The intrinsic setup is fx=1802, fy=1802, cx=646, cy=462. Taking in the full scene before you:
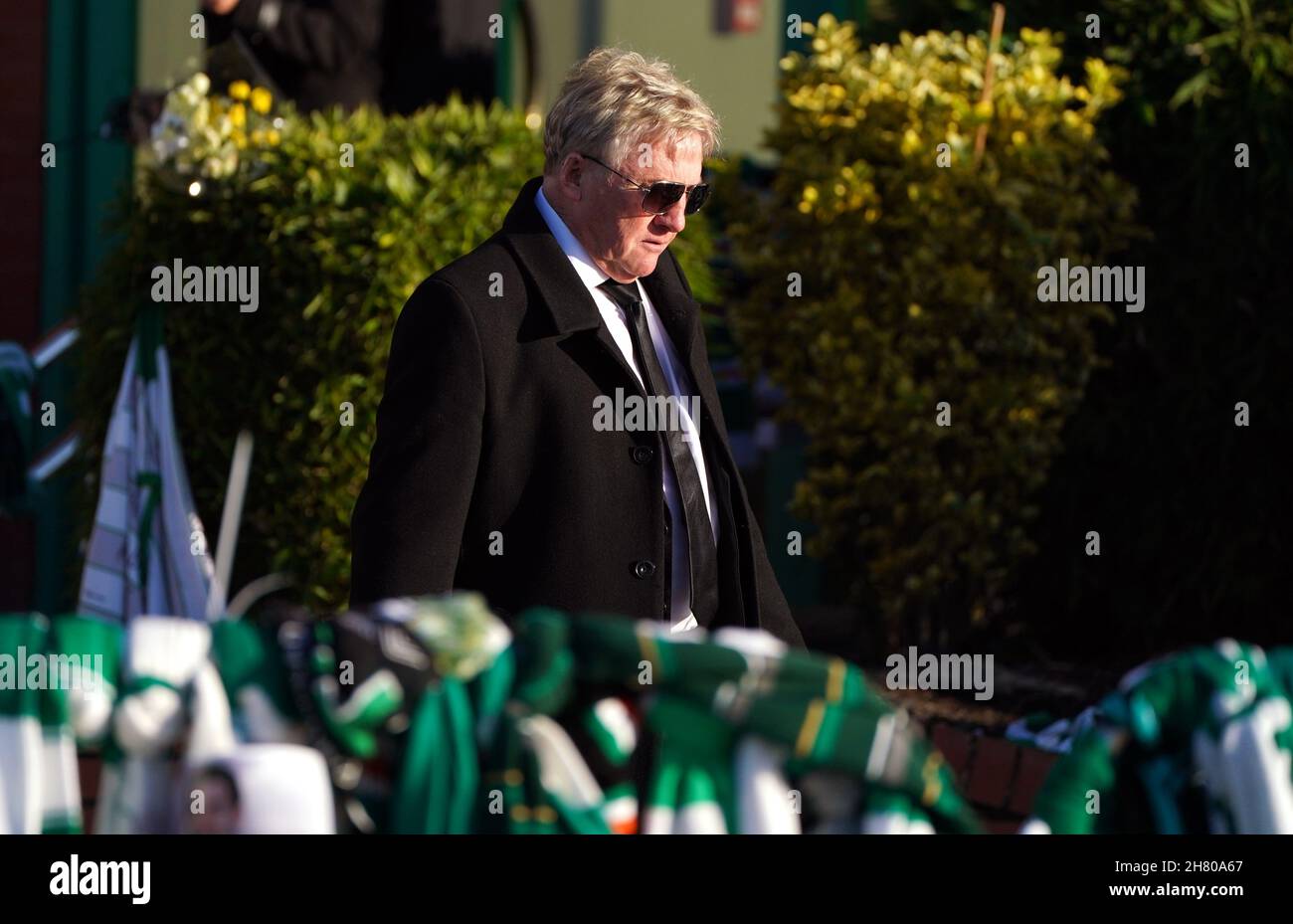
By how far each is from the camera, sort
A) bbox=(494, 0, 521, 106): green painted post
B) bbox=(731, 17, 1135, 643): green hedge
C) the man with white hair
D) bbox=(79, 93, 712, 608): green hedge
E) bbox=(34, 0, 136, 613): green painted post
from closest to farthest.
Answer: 1. the man with white hair
2. bbox=(79, 93, 712, 608): green hedge
3. bbox=(731, 17, 1135, 643): green hedge
4. bbox=(34, 0, 136, 613): green painted post
5. bbox=(494, 0, 521, 106): green painted post

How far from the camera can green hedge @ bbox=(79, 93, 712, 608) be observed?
5504mm

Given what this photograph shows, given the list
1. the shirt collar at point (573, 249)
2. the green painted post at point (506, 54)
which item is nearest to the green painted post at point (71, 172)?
the green painted post at point (506, 54)

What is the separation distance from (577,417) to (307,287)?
2.88 metres

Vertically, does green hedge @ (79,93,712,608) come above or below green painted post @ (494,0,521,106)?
below

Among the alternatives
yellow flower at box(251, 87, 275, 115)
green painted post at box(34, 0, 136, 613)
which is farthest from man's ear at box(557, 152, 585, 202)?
green painted post at box(34, 0, 136, 613)

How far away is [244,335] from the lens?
5.69 meters

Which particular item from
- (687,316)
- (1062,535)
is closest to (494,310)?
(687,316)

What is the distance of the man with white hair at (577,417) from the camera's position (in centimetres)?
279

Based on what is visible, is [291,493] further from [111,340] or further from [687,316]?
[687,316]

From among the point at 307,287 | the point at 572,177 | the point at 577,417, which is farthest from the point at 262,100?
the point at 577,417

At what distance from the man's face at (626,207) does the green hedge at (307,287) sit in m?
2.44

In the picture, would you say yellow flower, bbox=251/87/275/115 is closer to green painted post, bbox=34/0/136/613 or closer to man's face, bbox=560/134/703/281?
green painted post, bbox=34/0/136/613

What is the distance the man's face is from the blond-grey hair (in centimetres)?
2

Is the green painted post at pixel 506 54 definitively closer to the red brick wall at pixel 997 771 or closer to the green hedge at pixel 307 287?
the green hedge at pixel 307 287
